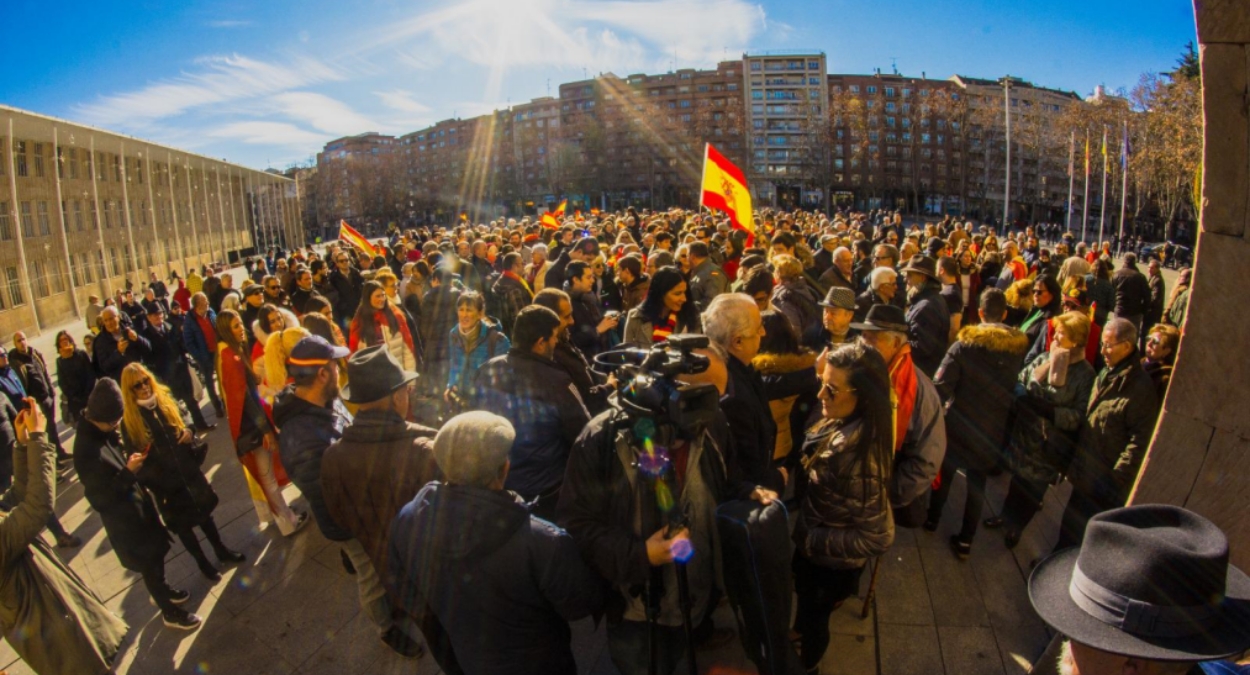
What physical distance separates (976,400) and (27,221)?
3540 centimetres

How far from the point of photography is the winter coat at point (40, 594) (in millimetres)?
2730

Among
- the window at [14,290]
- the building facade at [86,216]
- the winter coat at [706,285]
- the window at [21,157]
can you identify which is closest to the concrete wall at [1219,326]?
the winter coat at [706,285]

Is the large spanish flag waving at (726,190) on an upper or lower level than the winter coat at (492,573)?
upper

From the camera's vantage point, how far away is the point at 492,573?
79.3 inches

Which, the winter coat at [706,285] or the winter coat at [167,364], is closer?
the winter coat at [706,285]

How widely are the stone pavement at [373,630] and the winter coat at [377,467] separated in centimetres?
116

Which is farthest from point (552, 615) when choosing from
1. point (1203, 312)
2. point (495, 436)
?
point (1203, 312)

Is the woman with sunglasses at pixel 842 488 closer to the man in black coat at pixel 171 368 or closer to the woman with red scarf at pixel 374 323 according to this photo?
the woman with red scarf at pixel 374 323

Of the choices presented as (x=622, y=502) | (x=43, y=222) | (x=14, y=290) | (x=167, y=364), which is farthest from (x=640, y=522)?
(x=43, y=222)

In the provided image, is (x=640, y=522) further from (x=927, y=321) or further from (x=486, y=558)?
(x=927, y=321)

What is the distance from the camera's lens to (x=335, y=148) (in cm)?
14050

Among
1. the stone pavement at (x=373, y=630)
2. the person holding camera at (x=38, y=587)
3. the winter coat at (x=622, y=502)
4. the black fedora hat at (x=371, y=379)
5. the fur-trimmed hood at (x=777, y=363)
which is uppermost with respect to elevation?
the black fedora hat at (x=371, y=379)

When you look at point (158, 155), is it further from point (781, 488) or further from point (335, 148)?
point (335, 148)

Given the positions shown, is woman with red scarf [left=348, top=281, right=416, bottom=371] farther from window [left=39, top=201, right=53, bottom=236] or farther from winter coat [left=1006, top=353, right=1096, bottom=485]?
window [left=39, top=201, right=53, bottom=236]
